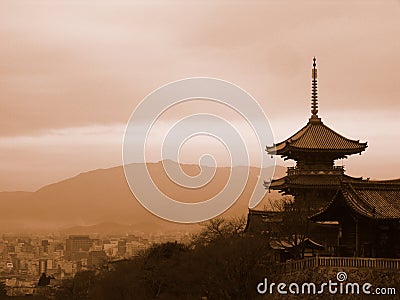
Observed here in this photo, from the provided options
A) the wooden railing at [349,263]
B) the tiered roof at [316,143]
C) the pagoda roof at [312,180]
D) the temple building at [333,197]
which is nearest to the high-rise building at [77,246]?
the tiered roof at [316,143]

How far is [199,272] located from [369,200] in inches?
258

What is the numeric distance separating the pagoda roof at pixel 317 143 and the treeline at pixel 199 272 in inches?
182

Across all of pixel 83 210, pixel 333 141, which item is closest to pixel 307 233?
pixel 333 141

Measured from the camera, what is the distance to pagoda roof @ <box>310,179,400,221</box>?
23.5m

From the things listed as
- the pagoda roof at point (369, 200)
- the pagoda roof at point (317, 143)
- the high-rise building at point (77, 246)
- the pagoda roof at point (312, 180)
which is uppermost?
the pagoda roof at point (317, 143)

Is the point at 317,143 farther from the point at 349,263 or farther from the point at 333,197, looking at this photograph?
the point at 349,263

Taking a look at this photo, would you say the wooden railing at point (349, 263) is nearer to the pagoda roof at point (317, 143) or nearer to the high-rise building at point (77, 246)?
the pagoda roof at point (317, 143)

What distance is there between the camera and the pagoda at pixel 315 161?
1289 inches

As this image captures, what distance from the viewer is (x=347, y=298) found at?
21.5 m

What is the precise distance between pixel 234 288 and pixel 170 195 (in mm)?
42265

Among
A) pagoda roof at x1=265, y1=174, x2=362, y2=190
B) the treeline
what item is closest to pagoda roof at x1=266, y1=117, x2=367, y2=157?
pagoda roof at x1=265, y1=174, x2=362, y2=190

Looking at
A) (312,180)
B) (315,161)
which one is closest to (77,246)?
(315,161)

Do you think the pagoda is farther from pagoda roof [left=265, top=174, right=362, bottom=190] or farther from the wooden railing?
the wooden railing

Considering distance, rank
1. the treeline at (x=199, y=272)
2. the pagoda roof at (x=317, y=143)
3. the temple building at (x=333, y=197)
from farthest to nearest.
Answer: the pagoda roof at (x=317, y=143) → the treeline at (x=199, y=272) → the temple building at (x=333, y=197)
